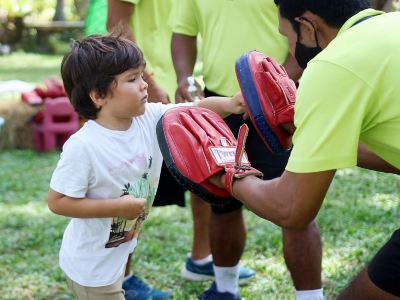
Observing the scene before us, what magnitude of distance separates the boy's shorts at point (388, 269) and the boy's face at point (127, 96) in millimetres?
984

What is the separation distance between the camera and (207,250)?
4109 mm

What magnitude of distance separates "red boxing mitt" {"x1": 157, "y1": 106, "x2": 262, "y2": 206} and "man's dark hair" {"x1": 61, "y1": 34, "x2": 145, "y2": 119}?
23 centimetres

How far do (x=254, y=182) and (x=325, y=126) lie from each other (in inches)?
15.2

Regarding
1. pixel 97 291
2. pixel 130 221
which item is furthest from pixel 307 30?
pixel 97 291

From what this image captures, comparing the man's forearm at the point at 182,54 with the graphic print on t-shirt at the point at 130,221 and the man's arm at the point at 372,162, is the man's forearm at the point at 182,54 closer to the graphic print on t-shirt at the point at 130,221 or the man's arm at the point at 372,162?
the graphic print on t-shirt at the point at 130,221

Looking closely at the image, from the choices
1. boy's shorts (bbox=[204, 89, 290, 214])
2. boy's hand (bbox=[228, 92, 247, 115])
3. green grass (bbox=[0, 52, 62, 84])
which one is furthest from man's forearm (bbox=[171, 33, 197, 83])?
green grass (bbox=[0, 52, 62, 84])

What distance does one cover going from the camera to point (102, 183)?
2.62 metres

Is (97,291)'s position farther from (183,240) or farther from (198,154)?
(183,240)

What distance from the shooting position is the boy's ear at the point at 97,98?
2.63 m

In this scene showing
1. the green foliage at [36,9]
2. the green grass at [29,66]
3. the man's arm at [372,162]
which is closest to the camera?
the man's arm at [372,162]

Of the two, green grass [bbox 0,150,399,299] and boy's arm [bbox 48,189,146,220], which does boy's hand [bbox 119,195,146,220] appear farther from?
green grass [bbox 0,150,399,299]

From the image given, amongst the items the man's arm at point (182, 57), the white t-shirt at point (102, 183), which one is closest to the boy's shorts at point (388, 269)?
the white t-shirt at point (102, 183)

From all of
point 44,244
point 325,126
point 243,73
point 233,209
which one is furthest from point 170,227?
point 325,126

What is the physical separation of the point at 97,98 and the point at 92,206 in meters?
0.39
